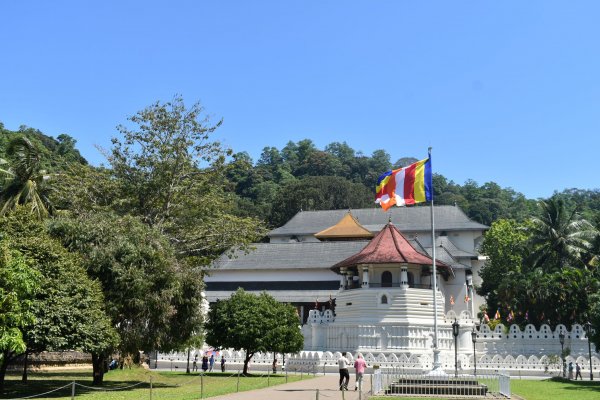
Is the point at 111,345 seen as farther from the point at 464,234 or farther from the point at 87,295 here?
the point at 464,234

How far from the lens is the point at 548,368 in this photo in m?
34.4

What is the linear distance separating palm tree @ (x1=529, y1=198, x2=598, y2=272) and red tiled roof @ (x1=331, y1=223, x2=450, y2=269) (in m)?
13.6

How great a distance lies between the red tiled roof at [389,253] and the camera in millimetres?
43969

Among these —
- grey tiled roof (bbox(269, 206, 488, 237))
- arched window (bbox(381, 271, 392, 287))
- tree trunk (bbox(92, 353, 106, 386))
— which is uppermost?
grey tiled roof (bbox(269, 206, 488, 237))

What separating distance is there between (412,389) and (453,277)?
126 ft

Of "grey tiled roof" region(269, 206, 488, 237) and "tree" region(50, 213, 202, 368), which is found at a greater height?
"grey tiled roof" region(269, 206, 488, 237)

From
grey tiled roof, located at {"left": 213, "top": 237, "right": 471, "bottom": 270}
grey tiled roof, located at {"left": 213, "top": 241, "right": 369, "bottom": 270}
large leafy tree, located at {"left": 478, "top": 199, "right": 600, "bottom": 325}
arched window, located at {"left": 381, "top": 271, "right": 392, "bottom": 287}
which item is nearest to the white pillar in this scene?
arched window, located at {"left": 381, "top": 271, "right": 392, "bottom": 287}

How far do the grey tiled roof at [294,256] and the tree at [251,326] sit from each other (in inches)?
954

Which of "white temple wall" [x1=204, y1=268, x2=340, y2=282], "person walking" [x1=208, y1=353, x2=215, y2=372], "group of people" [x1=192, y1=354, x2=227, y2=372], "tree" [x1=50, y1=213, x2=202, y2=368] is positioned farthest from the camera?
"white temple wall" [x1=204, y1=268, x2=340, y2=282]

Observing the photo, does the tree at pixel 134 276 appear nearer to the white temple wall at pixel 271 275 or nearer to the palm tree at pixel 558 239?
the white temple wall at pixel 271 275

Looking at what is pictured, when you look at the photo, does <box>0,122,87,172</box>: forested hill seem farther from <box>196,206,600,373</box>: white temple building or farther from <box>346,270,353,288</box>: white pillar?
<box>346,270,353,288</box>: white pillar

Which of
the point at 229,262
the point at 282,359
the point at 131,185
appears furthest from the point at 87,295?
the point at 229,262

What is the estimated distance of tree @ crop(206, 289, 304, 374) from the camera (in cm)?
3172

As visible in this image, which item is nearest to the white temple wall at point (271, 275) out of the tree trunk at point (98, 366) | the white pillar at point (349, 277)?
the white pillar at point (349, 277)
